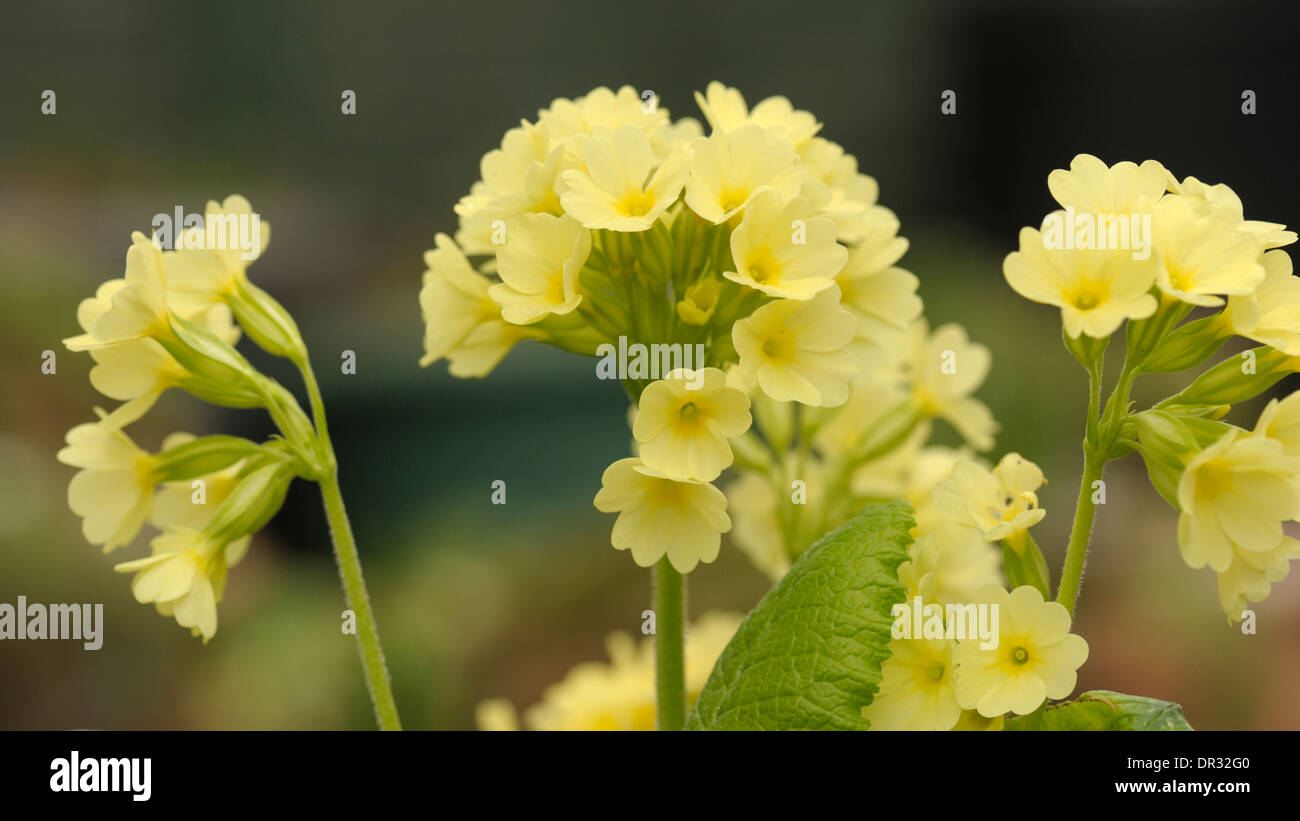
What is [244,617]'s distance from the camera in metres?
1.83

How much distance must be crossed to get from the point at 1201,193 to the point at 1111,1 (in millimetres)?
2477

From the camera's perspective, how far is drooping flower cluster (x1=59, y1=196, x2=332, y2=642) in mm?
508

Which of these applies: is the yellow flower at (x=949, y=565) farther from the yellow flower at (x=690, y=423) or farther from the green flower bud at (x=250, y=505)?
the green flower bud at (x=250, y=505)

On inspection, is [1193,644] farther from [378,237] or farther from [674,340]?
[378,237]

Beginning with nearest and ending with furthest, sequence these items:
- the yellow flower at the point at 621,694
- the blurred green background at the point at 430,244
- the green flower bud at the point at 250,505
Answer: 1. the green flower bud at the point at 250,505
2. the yellow flower at the point at 621,694
3. the blurred green background at the point at 430,244

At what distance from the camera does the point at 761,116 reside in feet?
1.86

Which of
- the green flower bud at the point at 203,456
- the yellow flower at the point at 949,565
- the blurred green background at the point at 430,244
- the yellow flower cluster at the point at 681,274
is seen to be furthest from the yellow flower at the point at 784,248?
the blurred green background at the point at 430,244

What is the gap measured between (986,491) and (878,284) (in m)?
0.13

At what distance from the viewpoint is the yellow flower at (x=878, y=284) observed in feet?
1.84

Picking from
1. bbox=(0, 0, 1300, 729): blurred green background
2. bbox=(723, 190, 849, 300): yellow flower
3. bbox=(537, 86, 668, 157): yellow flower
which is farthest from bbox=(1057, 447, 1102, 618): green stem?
bbox=(0, 0, 1300, 729): blurred green background

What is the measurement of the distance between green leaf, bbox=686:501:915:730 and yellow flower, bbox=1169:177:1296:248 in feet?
0.50

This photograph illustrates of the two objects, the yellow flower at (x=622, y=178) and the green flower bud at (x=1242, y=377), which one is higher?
the yellow flower at (x=622, y=178)

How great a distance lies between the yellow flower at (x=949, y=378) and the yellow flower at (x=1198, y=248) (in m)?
0.30

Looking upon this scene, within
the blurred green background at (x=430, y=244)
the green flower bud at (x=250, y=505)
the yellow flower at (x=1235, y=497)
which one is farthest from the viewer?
the blurred green background at (x=430, y=244)
